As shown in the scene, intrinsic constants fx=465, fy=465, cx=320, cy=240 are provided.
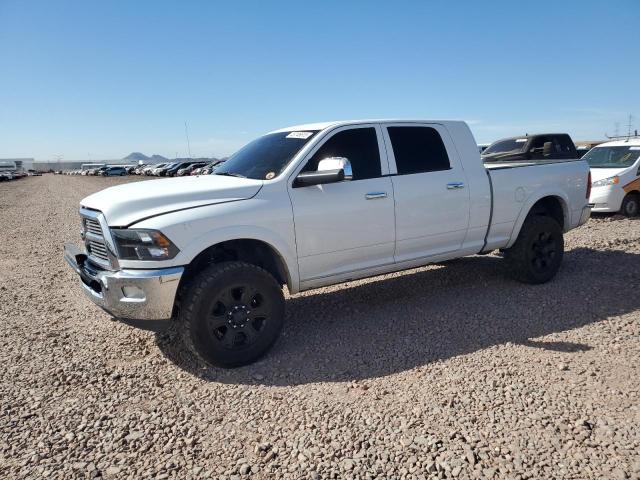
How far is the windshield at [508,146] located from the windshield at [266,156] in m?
4.38

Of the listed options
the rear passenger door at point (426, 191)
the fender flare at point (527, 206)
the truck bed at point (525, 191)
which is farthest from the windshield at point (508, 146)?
the rear passenger door at point (426, 191)

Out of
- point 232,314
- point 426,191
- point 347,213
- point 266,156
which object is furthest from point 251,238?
point 426,191

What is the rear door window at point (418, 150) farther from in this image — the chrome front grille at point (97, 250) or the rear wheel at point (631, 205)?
the rear wheel at point (631, 205)

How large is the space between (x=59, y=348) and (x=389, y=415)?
10.1ft

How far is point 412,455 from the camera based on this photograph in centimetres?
262

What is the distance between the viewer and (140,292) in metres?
3.45

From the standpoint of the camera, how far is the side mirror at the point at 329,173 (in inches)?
151

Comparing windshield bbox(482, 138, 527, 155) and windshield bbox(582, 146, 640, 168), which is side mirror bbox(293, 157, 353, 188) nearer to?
windshield bbox(482, 138, 527, 155)

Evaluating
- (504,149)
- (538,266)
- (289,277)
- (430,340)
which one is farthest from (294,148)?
(504,149)

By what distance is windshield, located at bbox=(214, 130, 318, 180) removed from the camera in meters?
4.23

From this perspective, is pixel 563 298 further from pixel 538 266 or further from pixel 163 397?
pixel 163 397

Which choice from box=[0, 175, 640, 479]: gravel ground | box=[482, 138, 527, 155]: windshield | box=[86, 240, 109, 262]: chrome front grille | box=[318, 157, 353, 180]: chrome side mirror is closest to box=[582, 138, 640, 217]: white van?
box=[482, 138, 527, 155]: windshield

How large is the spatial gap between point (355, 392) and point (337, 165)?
5.88ft

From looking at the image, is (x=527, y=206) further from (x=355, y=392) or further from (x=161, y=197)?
(x=161, y=197)
